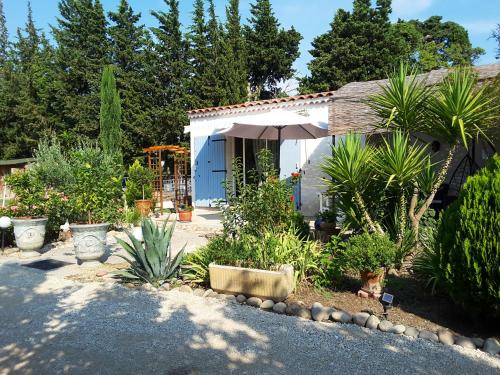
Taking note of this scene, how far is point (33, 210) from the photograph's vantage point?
7.64 m

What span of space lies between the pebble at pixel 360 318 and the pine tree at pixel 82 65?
21820mm

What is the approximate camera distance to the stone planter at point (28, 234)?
6887mm

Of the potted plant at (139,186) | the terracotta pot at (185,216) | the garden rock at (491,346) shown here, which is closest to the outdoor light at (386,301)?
the garden rock at (491,346)

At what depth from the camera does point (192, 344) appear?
10.6 feet

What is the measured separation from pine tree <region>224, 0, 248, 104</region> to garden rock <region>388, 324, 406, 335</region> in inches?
650

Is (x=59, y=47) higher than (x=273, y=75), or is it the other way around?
(x=59, y=47)

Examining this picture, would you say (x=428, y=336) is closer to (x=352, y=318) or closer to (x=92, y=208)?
(x=352, y=318)

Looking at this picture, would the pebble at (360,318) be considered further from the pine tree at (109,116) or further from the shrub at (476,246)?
the pine tree at (109,116)

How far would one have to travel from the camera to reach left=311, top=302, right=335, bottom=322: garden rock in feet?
12.2

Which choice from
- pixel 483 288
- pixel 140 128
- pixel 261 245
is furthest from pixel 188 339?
pixel 140 128

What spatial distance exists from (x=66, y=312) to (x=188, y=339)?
5.21ft

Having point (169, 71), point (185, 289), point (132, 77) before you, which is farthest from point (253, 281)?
point (132, 77)

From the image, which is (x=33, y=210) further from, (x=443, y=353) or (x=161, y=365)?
(x=443, y=353)

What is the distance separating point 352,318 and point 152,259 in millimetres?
2491
